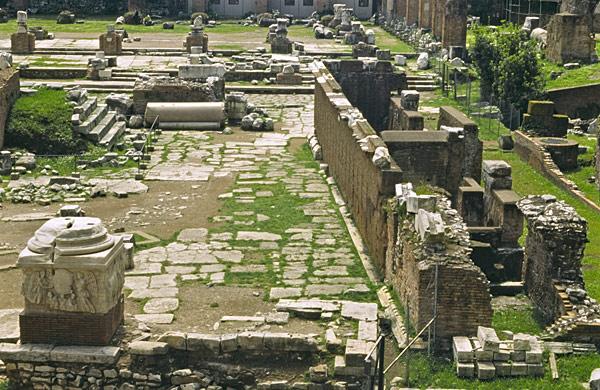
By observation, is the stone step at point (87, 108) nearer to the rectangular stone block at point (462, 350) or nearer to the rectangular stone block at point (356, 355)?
the rectangular stone block at point (462, 350)

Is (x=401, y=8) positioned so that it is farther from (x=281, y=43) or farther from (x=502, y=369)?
(x=502, y=369)

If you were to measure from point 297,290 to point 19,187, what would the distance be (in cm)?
773

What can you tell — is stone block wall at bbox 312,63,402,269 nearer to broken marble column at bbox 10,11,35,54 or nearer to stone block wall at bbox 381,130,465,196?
stone block wall at bbox 381,130,465,196

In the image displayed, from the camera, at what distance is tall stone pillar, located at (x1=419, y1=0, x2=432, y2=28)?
4822 centimetres

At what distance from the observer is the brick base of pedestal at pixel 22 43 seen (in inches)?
1597

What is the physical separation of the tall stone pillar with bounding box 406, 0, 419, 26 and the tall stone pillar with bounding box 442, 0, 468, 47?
9267 mm

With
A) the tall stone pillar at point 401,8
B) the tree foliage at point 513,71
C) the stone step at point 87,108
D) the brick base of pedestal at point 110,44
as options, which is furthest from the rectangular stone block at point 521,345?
the tall stone pillar at point 401,8

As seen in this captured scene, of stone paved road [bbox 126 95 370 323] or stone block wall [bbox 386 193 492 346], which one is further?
stone paved road [bbox 126 95 370 323]

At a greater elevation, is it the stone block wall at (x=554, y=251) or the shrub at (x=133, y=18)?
the shrub at (x=133, y=18)

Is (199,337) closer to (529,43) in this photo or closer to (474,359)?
(474,359)

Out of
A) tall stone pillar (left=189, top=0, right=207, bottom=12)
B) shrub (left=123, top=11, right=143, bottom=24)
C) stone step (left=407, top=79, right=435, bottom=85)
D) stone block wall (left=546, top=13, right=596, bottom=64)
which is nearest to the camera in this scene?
stone block wall (left=546, top=13, right=596, bottom=64)

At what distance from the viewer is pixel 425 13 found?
159 ft

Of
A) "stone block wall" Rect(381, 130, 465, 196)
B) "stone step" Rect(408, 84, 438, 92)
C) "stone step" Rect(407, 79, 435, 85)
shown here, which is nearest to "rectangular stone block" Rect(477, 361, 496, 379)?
"stone block wall" Rect(381, 130, 465, 196)

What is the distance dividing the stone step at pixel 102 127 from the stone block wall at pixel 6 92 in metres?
1.83
